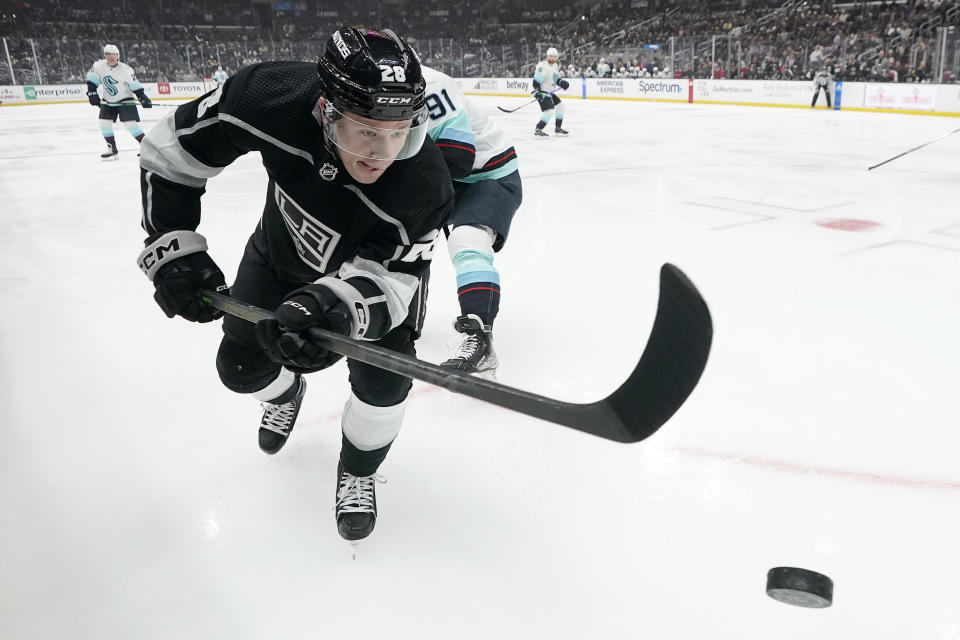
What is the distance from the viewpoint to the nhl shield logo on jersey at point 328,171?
50.4 inches

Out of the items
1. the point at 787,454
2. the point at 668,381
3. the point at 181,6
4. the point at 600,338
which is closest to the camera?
the point at 668,381

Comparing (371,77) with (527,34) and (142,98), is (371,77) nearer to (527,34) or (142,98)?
(142,98)

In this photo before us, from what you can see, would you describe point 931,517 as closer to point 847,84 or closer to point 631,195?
point 631,195

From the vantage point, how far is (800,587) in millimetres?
1297

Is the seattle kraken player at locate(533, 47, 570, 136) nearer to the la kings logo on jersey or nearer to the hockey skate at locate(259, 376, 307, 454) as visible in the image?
the hockey skate at locate(259, 376, 307, 454)

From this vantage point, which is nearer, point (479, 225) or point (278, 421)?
point (278, 421)

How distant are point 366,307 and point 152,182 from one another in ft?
1.93

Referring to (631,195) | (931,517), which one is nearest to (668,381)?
(931,517)

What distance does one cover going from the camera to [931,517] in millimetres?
1524

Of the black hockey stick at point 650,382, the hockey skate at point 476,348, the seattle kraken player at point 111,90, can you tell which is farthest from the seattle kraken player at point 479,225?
the seattle kraken player at point 111,90

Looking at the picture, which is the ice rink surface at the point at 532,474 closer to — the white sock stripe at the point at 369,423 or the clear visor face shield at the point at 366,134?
the white sock stripe at the point at 369,423

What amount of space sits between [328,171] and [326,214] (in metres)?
0.09

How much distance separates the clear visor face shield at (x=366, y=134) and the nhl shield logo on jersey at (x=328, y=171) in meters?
0.06

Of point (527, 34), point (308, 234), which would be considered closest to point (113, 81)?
point (308, 234)
